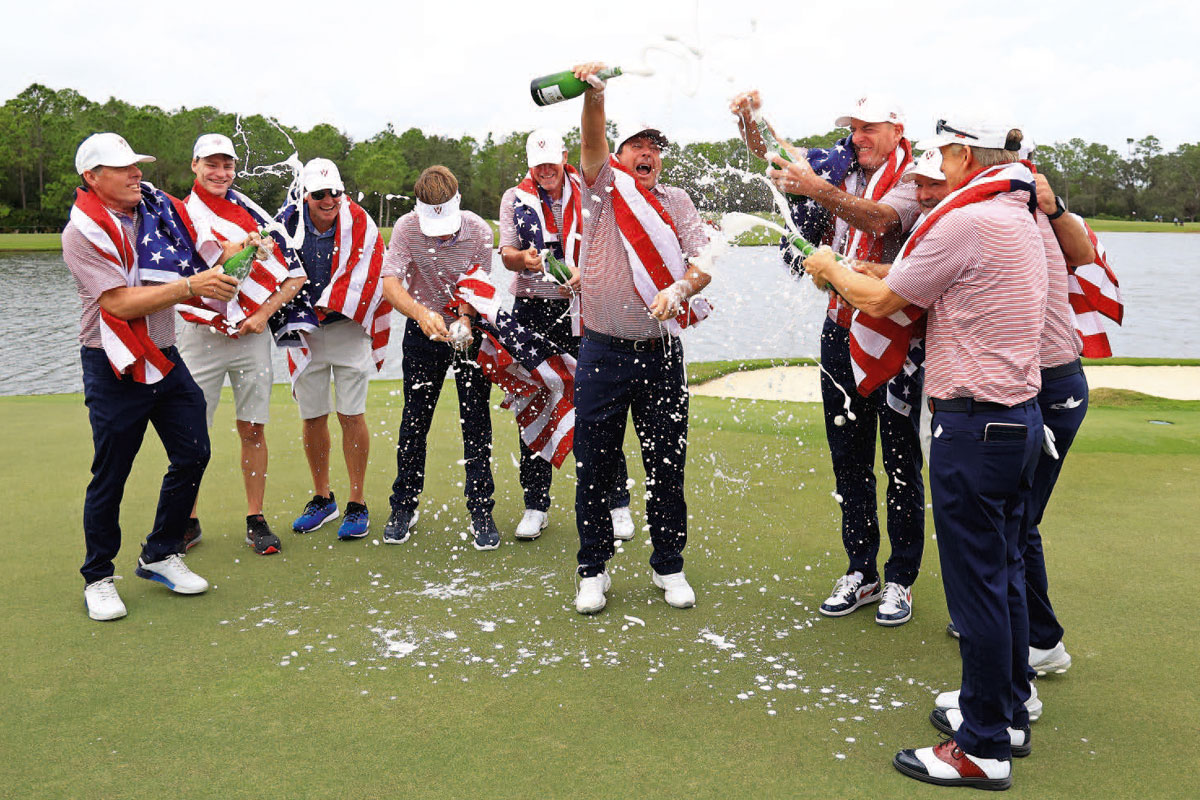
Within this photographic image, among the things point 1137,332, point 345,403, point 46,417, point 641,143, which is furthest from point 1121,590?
point 1137,332

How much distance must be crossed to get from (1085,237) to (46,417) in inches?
308

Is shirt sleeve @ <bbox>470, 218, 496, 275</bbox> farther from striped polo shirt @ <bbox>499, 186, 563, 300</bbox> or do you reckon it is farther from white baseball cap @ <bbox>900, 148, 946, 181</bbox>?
white baseball cap @ <bbox>900, 148, 946, 181</bbox>

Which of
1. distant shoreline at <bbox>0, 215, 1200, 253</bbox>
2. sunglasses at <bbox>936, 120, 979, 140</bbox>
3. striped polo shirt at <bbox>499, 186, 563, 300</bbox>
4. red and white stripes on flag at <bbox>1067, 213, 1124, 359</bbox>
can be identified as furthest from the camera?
striped polo shirt at <bbox>499, 186, 563, 300</bbox>

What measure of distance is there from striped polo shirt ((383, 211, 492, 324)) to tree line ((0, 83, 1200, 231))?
221mm

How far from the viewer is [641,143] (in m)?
4.10

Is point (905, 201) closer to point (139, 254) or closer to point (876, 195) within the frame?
point (876, 195)

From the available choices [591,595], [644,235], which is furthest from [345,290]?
[591,595]

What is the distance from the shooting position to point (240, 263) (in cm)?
424

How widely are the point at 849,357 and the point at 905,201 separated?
0.66 meters

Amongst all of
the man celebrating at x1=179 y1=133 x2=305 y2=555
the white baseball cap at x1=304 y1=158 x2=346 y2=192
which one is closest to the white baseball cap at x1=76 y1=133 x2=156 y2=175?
the man celebrating at x1=179 y1=133 x2=305 y2=555

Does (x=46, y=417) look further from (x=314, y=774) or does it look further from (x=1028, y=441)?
(x=1028, y=441)

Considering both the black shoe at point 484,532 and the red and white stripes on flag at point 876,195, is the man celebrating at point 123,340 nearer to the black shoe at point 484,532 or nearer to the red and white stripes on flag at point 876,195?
the black shoe at point 484,532

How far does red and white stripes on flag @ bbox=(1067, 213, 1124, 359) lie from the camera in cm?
353

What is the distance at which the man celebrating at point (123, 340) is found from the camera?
3949mm
